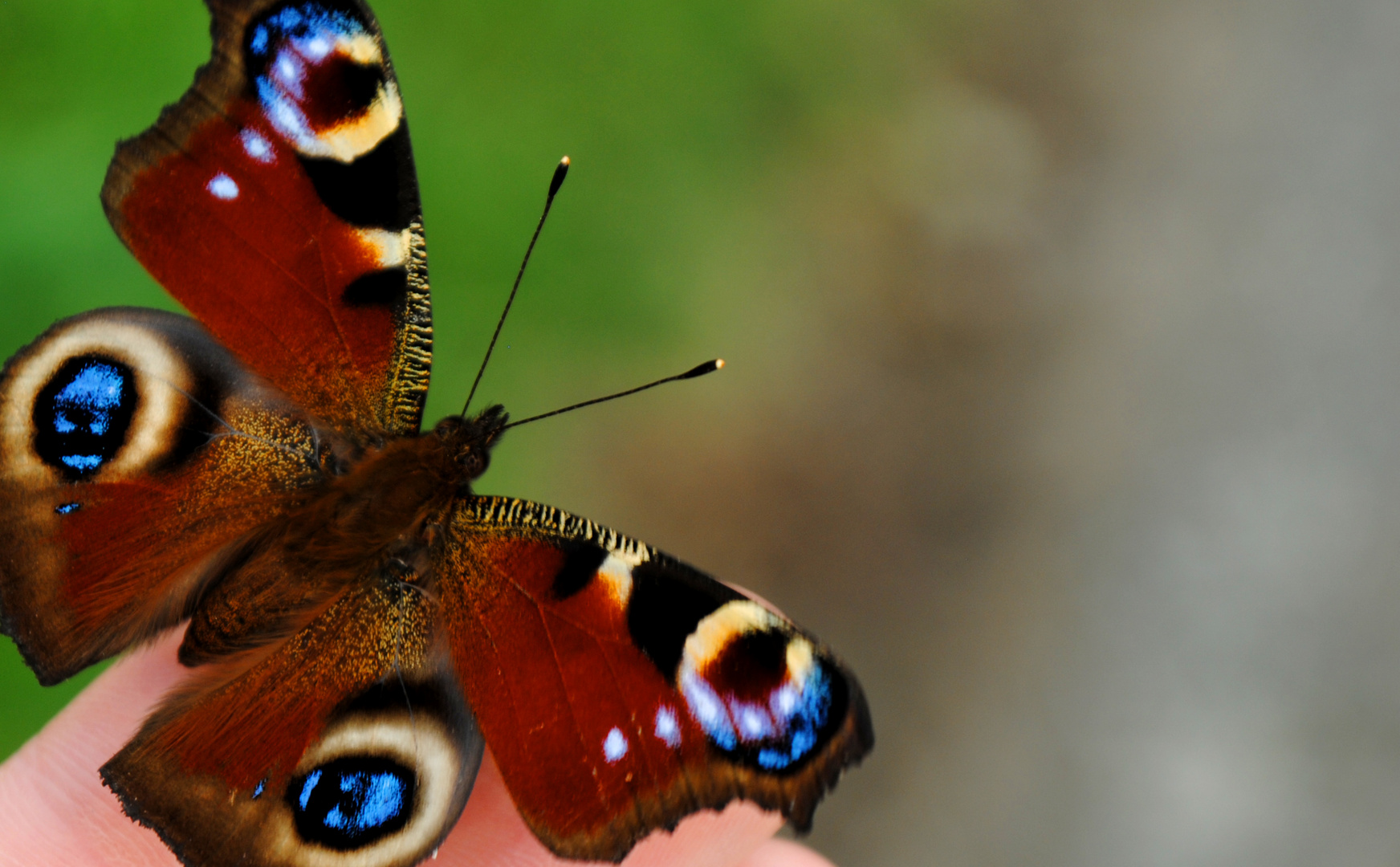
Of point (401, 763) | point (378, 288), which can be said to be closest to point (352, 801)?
point (401, 763)

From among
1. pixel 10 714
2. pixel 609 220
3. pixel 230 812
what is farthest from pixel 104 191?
pixel 609 220

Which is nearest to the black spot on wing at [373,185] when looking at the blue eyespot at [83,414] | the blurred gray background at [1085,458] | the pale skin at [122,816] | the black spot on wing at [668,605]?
the blue eyespot at [83,414]

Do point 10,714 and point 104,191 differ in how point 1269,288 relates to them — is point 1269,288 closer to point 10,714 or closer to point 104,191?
point 104,191

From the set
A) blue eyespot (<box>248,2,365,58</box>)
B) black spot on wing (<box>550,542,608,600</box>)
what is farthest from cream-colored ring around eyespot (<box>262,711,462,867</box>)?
blue eyespot (<box>248,2,365,58</box>)

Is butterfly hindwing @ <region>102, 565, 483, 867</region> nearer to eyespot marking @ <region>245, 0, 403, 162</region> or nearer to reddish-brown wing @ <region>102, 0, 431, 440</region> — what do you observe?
reddish-brown wing @ <region>102, 0, 431, 440</region>

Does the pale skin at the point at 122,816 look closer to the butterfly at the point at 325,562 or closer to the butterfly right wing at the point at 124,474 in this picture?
the butterfly right wing at the point at 124,474

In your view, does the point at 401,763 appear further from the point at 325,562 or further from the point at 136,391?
the point at 136,391
